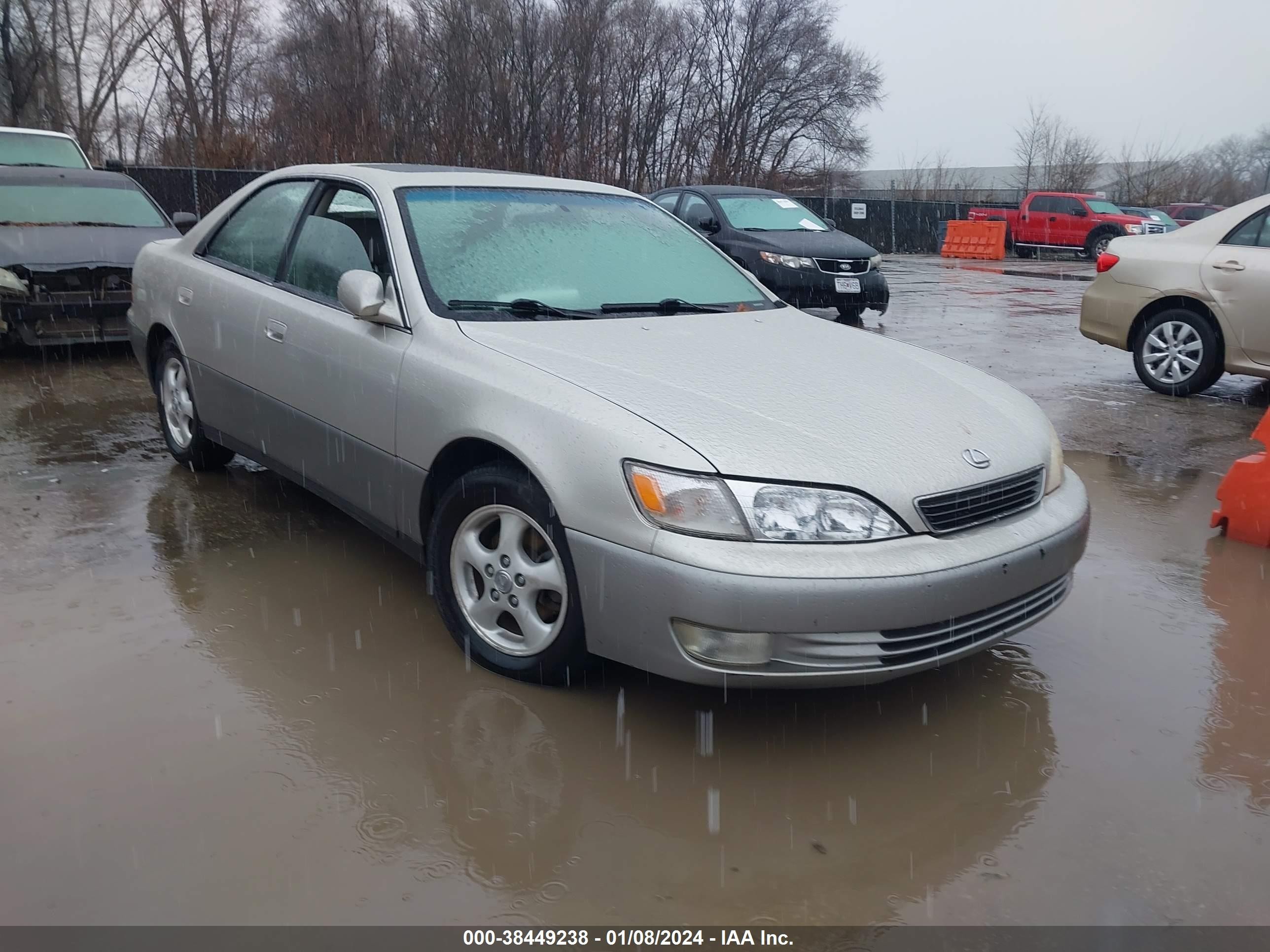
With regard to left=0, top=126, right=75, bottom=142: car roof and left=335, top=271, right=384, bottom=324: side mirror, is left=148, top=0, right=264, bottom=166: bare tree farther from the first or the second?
left=335, top=271, right=384, bottom=324: side mirror

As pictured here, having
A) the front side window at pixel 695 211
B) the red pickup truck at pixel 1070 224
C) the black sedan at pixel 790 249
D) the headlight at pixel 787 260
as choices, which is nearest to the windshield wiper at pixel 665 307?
the black sedan at pixel 790 249

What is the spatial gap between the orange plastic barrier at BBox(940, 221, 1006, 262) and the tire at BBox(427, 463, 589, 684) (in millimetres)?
26941

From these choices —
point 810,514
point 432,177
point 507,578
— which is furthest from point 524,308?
point 810,514

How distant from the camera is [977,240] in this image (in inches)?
1134

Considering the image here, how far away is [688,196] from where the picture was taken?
13195 mm

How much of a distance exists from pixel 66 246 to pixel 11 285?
67 centimetres

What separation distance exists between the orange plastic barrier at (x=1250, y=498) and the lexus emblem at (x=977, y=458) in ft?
7.95

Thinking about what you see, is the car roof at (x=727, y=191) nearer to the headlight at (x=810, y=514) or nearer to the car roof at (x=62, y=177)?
the car roof at (x=62, y=177)

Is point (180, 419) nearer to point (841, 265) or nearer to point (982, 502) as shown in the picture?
point (982, 502)

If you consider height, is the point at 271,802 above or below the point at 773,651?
below

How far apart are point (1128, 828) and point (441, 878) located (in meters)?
1.64

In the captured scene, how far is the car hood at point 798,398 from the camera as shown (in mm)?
2805
